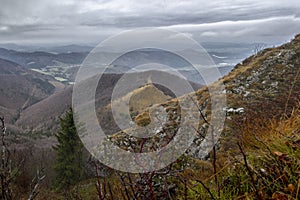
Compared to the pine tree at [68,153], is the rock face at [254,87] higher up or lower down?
higher up

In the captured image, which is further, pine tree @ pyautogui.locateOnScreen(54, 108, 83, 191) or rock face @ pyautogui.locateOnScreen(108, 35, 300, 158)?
pine tree @ pyautogui.locateOnScreen(54, 108, 83, 191)

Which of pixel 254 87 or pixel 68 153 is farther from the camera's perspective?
pixel 68 153

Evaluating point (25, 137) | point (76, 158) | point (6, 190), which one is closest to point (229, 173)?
point (6, 190)

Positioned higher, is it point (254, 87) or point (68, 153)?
point (254, 87)

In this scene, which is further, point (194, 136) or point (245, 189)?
point (194, 136)

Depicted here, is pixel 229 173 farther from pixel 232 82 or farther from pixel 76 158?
pixel 76 158

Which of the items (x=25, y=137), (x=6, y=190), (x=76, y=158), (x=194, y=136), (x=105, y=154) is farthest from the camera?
(x=25, y=137)

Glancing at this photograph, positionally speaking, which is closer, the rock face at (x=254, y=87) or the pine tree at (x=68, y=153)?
the rock face at (x=254, y=87)

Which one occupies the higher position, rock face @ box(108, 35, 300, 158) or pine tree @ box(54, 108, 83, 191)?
rock face @ box(108, 35, 300, 158)
